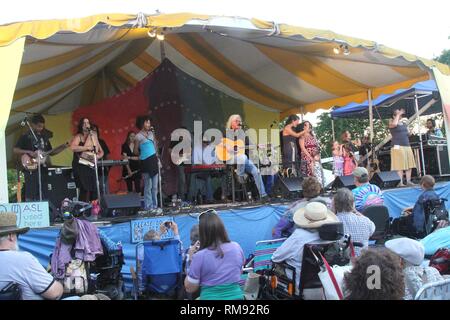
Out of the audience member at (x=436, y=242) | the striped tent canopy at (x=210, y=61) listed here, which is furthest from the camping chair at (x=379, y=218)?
the striped tent canopy at (x=210, y=61)

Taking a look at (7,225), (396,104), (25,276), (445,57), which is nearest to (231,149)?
(7,225)

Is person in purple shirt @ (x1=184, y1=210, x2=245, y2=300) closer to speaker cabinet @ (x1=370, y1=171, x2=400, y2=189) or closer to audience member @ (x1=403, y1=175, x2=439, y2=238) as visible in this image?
audience member @ (x1=403, y1=175, x2=439, y2=238)

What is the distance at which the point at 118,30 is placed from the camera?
5406mm

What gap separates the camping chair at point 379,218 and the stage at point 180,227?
1.55 m

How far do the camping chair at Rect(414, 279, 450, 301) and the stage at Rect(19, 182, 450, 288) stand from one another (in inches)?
136

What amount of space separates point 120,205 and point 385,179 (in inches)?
170

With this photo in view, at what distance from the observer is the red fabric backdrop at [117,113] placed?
8.74 meters

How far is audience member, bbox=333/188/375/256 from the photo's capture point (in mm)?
3738

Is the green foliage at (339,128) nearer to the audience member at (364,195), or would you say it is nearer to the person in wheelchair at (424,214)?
the person in wheelchair at (424,214)

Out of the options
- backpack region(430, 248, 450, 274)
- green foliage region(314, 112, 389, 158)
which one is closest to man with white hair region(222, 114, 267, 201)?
backpack region(430, 248, 450, 274)

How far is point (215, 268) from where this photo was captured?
293cm

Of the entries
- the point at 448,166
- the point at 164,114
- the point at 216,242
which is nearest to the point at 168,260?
the point at 216,242

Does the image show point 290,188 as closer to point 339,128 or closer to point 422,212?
point 422,212
